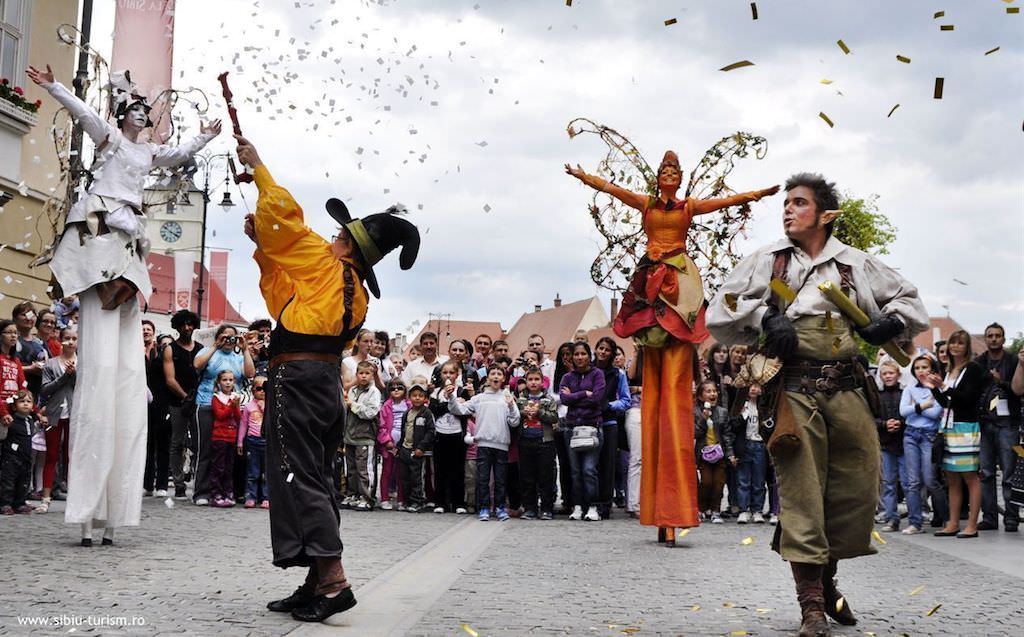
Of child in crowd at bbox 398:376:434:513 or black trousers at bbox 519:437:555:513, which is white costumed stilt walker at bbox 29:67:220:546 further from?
black trousers at bbox 519:437:555:513

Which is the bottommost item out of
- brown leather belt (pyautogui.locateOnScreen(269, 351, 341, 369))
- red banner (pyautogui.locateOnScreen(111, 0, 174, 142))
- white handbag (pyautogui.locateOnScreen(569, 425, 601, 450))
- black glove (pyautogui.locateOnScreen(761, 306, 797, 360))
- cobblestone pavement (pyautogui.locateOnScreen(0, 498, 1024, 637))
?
cobblestone pavement (pyautogui.locateOnScreen(0, 498, 1024, 637))

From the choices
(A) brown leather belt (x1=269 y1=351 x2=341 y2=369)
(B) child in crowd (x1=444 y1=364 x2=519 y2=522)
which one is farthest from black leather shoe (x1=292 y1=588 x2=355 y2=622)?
(B) child in crowd (x1=444 y1=364 x2=519 y2=522)

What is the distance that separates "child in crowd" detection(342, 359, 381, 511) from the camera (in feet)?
43.6

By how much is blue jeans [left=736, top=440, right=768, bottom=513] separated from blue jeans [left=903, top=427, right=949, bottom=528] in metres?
1.57

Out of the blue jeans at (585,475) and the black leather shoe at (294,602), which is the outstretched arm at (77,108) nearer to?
the black leather shoe at (294,602)

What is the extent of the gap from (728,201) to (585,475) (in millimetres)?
4560

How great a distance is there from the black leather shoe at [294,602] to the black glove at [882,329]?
3.10m

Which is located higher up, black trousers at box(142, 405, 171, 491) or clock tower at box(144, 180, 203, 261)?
clock tower at box(144, 180, 203, 261)

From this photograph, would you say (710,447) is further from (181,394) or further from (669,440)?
(181,394)

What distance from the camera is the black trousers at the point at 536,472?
13.0 meters

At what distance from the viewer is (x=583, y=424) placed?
43.5 ft

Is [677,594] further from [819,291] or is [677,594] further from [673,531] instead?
[673,531]

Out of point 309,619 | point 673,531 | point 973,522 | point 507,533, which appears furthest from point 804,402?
point 973,522

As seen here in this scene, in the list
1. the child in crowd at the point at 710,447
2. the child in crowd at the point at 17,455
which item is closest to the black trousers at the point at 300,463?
the child in crowd at the point at 17,455
